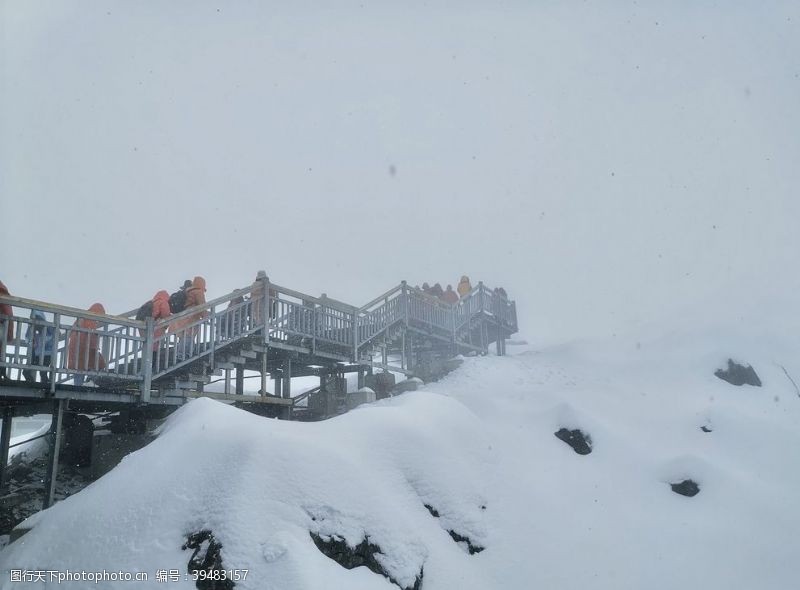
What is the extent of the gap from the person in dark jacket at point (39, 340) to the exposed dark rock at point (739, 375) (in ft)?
53.2

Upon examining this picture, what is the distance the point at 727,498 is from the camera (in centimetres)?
939

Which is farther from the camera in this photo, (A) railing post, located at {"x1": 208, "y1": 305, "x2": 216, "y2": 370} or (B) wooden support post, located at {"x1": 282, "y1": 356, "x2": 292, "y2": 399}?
(B) wooden support post, located at {"x1": 282, "y1": 356, "x2": 292, "y2": 399}

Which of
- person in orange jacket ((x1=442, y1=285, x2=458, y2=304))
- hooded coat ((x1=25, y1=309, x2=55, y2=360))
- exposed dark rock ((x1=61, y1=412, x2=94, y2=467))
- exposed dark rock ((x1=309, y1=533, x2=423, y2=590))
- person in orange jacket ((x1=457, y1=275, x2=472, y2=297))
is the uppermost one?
person in orange jacket ((x1=457, y1=275, x2=472, y2=297))

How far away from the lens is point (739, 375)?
49.5 feet

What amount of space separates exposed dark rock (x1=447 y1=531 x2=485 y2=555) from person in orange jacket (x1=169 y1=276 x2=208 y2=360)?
5723mm

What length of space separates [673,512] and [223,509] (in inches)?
302

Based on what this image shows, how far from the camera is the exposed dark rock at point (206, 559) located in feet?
15.3

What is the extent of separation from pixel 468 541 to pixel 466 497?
2.05 feet

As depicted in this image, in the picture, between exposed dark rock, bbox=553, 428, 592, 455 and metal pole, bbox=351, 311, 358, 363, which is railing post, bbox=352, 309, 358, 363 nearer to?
metal pole, bbox=351, 311, 358, 363

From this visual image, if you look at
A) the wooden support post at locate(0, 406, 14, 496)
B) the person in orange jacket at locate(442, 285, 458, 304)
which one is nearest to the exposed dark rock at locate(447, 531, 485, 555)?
the wooden support post at locate(0, 406, 14, 496)

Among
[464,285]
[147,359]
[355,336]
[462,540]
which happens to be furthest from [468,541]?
[464,285]

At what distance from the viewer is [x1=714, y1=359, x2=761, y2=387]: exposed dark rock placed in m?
14.9

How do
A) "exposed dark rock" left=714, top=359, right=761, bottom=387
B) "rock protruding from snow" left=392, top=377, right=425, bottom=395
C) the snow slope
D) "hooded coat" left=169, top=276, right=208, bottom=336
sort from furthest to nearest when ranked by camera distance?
"exposed dark rock" left=714, top=359, right=761, bottom=387, "rock protruding from snow" left=392, top=377, right=425, bottom=395, "hooded coat" left=169, top=276, right=208, bottom=336, the snow slope

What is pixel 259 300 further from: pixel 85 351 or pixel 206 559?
pixel 206 559
